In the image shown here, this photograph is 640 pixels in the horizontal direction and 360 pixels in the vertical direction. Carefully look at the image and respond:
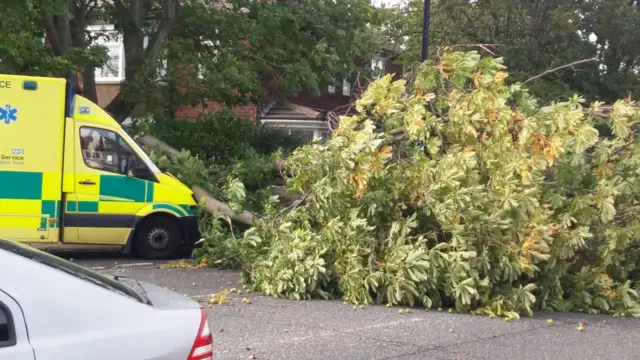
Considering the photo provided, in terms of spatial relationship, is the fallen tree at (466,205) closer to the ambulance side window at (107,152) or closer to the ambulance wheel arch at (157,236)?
the ambulance wheel arch at (157,236)

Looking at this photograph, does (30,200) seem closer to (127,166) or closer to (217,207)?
(127,166)

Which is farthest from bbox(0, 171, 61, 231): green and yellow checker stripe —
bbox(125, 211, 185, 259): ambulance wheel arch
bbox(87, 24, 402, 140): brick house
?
bbox(87, 24, 402, 140): brick house

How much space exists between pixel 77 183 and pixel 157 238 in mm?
1442

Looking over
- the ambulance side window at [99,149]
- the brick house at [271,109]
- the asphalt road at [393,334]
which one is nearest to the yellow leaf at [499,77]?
the asphalt road at [393,334]

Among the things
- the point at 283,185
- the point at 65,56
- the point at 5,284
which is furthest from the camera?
the point at 65,56

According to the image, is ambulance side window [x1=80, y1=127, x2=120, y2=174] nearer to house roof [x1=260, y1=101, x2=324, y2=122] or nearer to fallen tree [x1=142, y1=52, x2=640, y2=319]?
fallen tree [x1=142, y1=52, x2=640, y2=319]

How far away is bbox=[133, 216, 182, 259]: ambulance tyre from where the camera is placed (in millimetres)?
12055

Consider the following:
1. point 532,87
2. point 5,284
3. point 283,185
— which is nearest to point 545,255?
point 283,185

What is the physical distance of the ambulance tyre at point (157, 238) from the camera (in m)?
12.1

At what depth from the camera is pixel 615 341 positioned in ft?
24.6

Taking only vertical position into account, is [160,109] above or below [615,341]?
above

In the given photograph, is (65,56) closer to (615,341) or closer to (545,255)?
(545,255)

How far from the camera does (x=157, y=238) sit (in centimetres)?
1211

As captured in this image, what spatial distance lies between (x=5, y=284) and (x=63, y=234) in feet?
28.7
